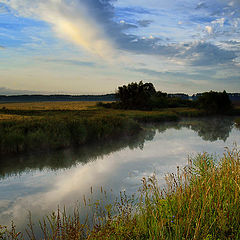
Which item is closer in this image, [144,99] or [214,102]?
[214,102]

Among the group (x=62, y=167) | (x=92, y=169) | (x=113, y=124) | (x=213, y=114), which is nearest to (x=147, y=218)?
(x=92, y=169)

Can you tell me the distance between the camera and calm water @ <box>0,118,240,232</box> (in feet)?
28.9

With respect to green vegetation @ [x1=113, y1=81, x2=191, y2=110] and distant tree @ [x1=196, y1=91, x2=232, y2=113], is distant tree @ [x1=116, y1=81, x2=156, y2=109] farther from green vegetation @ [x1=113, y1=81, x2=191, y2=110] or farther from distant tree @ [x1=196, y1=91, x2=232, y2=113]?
distant tree @ [x1=196, y1=91, x2=232, y2=113]

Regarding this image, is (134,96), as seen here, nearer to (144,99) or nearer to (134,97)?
(134,97)

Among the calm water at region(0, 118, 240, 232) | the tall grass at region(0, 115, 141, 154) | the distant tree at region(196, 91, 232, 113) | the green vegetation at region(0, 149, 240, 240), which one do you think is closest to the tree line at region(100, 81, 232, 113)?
the distant tree at region(196, 91, 232, 113)

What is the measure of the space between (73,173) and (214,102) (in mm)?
53324

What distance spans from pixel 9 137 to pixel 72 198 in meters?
8.90

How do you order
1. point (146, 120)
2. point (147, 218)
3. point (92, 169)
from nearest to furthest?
point (147, 218)
point (92, 169)
point (146, 120)

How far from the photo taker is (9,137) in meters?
15.8

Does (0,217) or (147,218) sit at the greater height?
(147,218)

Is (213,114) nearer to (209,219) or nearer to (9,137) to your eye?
(9,137)

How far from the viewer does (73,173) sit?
12633 millimetres

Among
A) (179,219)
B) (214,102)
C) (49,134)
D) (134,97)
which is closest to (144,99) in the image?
(134,97)

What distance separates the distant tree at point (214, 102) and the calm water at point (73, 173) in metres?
42.6
